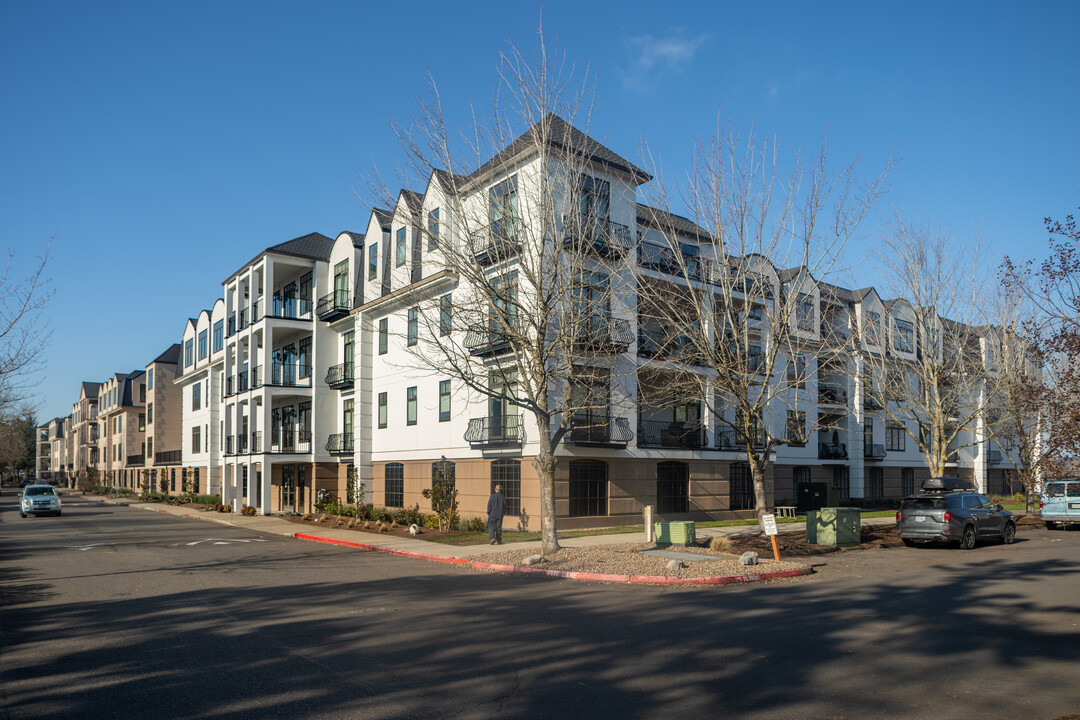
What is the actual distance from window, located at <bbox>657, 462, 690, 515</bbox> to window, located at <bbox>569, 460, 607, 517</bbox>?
3548 millimetres

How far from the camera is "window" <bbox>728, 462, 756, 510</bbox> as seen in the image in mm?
35062

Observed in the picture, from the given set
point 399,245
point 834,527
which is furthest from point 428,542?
point 399,245

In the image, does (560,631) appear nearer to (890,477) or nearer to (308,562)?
(308,562)

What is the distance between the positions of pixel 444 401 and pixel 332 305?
11229mm

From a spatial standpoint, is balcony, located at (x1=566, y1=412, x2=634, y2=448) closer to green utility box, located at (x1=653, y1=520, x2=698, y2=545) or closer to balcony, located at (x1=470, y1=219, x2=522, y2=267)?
green utility box, located at (x1=653, y1=520, x2=698, y2=545)

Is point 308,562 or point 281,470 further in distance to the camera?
point 281,470

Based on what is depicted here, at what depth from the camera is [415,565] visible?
19.0m

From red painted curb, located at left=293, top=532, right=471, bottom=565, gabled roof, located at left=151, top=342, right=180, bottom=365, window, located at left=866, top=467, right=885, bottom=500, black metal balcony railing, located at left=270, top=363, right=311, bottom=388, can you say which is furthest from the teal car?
gabled roof, located at left=151, top=342, right=180, bottom=365

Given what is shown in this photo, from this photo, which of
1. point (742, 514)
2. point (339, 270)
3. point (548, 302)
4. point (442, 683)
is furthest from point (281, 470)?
point (442, 683)

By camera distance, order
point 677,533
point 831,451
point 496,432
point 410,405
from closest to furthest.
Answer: point 677,533 → point 496,432 → point 410,405 → point 831,451

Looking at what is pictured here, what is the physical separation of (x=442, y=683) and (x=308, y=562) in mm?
12843

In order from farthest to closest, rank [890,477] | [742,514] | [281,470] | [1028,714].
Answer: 1. [890,477]
2. [281,470]
3. [742,514]
4. [1028,714]

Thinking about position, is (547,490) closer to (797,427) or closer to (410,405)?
(797,427)

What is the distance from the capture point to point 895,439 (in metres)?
47.8
